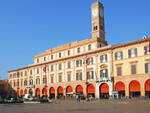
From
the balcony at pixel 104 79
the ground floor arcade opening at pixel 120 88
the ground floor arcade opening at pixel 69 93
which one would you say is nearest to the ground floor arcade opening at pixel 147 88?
the ground floor arcade opening at pixel 120 88

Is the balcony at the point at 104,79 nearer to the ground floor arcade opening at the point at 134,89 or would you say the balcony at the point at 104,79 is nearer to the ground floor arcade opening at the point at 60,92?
→ the ground floor arcade opening at the point at 134,89

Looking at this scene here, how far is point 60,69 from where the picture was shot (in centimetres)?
6938

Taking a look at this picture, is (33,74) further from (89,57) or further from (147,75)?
(147,75)

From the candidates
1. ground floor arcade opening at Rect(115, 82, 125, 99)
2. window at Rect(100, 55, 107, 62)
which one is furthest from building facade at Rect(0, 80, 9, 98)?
ground floor arcade opening at Rect(115, 82, 125, 99)

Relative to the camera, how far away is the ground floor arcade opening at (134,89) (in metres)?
49.5

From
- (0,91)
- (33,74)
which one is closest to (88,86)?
(33,74)

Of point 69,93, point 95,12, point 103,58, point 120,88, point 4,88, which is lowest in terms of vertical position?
point 4,88

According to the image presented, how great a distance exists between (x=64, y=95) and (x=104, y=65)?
17990 mm

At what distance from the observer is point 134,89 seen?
5009 cm

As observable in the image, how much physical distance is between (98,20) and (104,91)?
36096 mm

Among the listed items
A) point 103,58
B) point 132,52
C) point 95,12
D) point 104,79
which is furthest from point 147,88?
point 95,12

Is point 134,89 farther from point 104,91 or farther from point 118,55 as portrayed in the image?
point 118,55

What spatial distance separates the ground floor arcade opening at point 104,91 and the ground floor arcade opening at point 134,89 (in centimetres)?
693

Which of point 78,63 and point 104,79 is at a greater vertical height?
point 78,63
